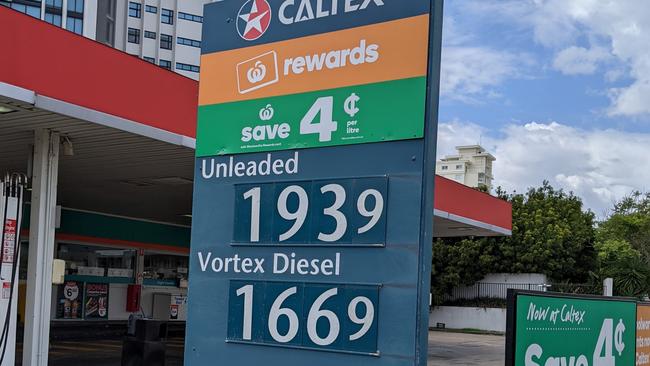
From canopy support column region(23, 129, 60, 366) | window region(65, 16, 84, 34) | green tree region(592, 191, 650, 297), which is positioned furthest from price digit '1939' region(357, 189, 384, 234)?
window region(65, 16, 84, 34)

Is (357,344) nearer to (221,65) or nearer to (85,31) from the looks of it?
(221,65)

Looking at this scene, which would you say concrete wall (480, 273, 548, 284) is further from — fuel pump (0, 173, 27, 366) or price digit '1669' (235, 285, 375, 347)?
price digit '1669' (235, 285, 375, 347)

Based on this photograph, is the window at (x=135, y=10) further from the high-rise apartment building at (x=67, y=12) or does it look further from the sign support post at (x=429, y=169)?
the sign support post at (x=429, y=169)

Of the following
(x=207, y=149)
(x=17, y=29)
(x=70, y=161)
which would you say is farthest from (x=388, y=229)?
(x=70, y=161)

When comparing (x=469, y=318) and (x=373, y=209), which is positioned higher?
(x=373, y=209)

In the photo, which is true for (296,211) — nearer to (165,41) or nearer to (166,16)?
(165,41)

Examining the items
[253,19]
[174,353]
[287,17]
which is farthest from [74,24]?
[287,17]

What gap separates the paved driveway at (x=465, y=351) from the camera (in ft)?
66.2

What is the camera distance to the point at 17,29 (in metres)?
8.63

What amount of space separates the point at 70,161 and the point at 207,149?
976 centimetres

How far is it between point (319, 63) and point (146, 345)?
7971mm

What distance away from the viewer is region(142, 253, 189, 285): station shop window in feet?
80.2

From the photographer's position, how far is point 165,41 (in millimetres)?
83438

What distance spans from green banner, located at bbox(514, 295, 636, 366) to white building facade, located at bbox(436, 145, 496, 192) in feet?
463
